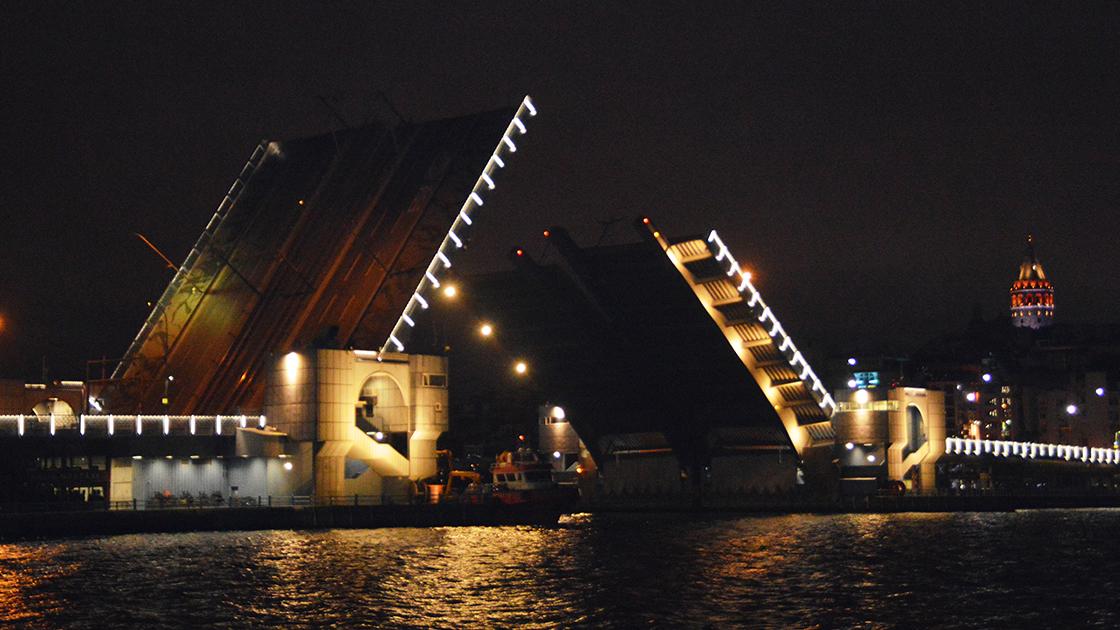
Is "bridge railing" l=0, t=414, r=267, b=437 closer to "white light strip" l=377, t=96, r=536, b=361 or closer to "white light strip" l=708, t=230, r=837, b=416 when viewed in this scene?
"white light strip" l=377, t=96, r=536, b=361

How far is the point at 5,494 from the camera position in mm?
70250

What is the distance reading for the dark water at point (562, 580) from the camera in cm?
3850

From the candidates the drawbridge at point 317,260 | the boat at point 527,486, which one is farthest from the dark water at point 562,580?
the drawbridge at point 317,260

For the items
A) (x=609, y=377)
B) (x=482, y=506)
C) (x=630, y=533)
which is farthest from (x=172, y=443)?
(x=609, y=377)

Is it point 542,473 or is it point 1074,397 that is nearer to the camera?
point 542,473

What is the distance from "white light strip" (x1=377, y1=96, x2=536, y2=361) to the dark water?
10069mm

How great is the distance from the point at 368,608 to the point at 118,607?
6.21 metres

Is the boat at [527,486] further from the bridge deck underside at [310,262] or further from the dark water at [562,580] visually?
the bridge deck underside at [310,262]

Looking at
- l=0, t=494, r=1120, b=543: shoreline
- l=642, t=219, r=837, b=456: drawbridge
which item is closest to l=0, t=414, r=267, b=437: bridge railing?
l=0, t=494, r=1120, b=543: shoreline

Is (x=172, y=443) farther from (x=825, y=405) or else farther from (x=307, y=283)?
(x=825, y=405)

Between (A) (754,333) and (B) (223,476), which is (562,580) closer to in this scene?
(B) (223,476)

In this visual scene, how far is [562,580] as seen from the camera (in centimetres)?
4716

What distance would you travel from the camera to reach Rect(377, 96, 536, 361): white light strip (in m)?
72.9

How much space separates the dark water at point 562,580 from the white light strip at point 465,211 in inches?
396
